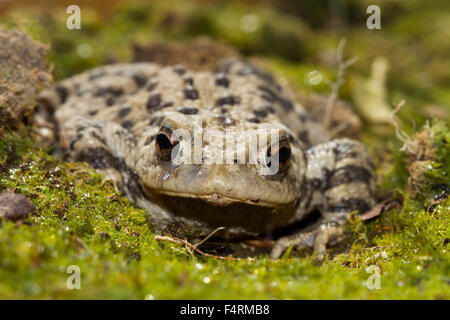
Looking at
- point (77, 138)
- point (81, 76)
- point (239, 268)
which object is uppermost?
point (81, 76)

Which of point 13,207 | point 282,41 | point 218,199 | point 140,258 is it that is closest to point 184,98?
point 218,199

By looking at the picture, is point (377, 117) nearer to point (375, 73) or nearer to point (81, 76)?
point (375, 73)

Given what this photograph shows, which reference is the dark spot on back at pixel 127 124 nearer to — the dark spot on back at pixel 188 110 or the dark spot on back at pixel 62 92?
the dark spot on back at pixel 188 110

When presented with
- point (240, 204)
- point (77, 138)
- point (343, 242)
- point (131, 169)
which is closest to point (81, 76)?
point (77, 138)

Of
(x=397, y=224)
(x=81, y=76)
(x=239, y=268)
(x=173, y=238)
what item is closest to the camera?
(x=239, y=268)

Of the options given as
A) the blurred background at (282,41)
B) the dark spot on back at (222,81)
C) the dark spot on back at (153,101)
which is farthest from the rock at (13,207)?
the dark spot on back at (222,81)
